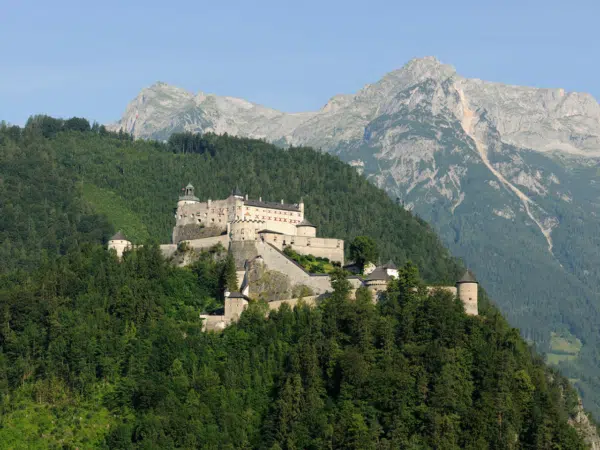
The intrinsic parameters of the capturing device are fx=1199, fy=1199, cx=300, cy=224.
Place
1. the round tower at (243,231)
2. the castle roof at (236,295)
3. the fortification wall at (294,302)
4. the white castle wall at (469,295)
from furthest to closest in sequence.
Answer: the round tower at (243,231) < the fortification wall at (294,302) < the castle roof at (236,295) < the white castle wall at (469,295)

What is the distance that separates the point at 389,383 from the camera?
4040 inches

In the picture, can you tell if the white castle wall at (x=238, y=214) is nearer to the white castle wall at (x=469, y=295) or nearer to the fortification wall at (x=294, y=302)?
the fortification wall at (x=294, y=302)

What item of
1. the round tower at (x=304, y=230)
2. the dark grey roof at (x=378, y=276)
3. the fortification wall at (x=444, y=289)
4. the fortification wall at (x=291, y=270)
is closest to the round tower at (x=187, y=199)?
the round tower at (x=304, y=230)

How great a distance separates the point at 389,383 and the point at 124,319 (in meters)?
30.7

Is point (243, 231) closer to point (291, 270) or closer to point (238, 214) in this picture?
point (238, 214)

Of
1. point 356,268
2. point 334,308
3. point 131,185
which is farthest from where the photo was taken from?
point 131,185

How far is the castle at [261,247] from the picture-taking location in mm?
115250

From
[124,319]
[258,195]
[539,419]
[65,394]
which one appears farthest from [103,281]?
[258,195]

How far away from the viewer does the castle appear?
115 metres

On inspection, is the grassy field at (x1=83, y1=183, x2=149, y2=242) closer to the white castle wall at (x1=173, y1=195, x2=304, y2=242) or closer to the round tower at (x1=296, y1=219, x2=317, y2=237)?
the white castle wall at (x1=173, y1=195, x2=304, y2=242)

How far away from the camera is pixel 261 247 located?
123 meters

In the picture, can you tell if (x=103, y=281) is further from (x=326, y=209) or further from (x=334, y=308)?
(x=326, y=209)

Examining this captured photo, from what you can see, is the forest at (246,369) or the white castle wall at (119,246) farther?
the white castle wall at (119,246)

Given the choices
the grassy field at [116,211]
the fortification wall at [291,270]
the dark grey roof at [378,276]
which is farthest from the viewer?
the grassy field at [116,211]
